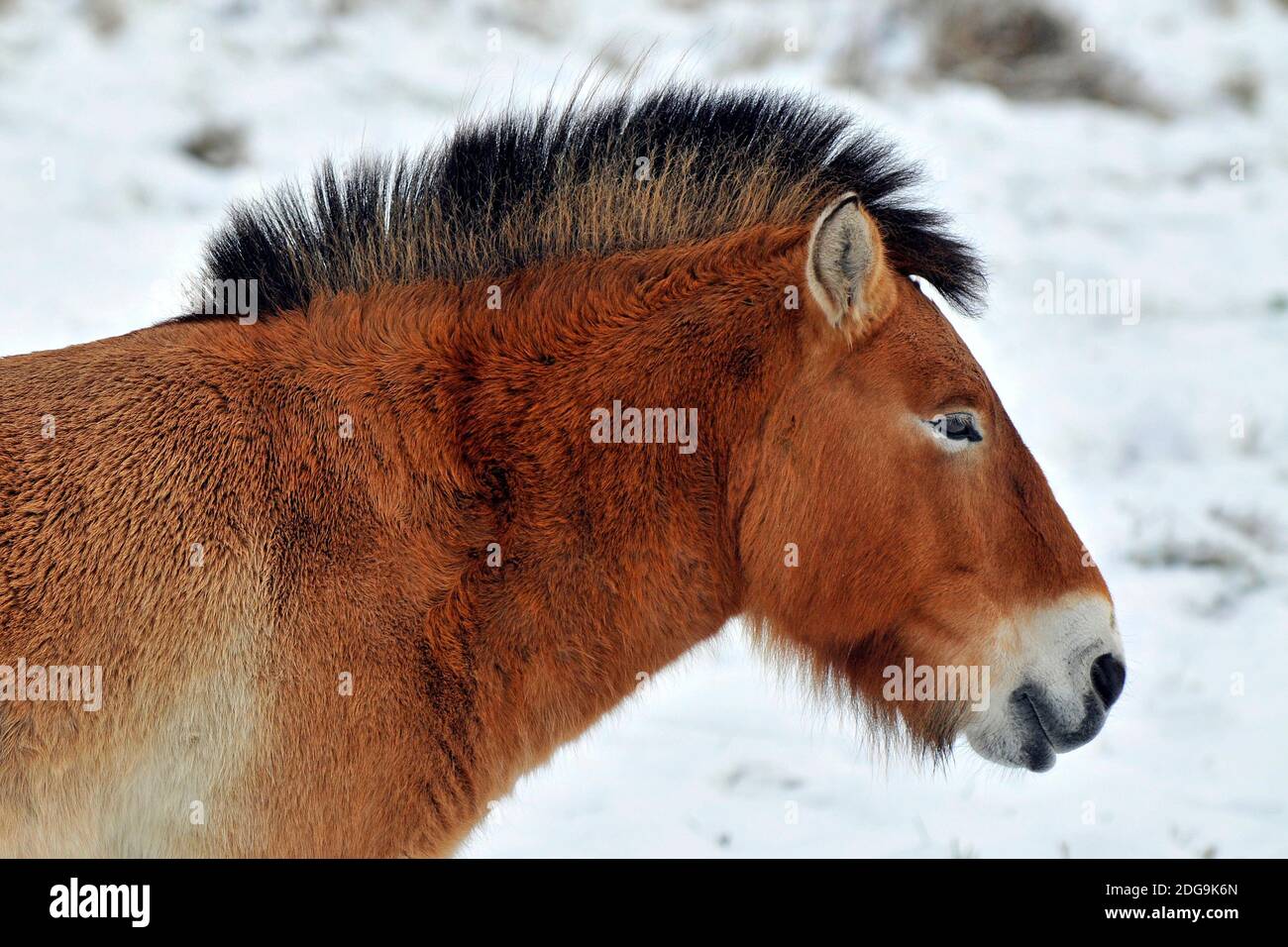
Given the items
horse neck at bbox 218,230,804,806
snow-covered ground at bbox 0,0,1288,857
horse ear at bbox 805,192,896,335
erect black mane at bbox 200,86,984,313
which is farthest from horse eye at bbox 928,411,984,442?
snow-covered ground at bbox 0,0,1288,857

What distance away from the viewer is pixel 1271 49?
12.2 m

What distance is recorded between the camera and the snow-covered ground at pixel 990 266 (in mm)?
5758

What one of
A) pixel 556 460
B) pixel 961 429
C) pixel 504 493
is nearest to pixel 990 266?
pixel 961 429

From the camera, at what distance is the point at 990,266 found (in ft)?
17.3

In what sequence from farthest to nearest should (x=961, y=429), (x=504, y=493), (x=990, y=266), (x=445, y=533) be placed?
1. (x=990, y=266)
2. (x=961, y=429)
3. (x=504, y=493)
4. (x=445, y=533)

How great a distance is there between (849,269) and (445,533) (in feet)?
4.30

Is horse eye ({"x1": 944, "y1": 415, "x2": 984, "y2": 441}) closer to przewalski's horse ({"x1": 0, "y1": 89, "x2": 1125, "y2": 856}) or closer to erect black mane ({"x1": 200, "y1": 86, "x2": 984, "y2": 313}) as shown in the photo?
przewalski's horse ({"x1": 0, "y1": 89, "x2": 1125, "y2": 856})

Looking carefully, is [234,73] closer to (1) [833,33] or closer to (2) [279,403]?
(1) [833,33]

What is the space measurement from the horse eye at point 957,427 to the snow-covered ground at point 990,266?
1.03 meters

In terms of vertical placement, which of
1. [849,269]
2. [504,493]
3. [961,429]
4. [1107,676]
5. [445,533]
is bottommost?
[1107,676]

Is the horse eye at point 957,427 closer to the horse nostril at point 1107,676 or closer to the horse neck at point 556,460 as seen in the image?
the horse neck at point 556,460

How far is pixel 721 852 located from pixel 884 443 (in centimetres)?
248

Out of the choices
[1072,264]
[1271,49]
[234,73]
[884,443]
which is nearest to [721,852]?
[884,443]

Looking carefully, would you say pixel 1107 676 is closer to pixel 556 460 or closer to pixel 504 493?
pixel 556 460
